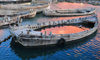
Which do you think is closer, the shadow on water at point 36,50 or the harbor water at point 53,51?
the harbor water at point 53,51

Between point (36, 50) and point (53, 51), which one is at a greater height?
point (36, 50)

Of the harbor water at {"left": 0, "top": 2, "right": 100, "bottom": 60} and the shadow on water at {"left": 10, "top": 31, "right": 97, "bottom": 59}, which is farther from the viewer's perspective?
the shadow on water at {"left": 10, "top": 31, "right": 97, "bottom": 59}

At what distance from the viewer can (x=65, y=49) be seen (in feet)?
107

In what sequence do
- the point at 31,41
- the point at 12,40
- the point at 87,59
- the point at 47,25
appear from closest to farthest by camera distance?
the point at 87,59, the point at 31,41, the point at 12,40, the point at 47,25

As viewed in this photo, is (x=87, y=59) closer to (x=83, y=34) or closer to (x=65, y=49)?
(x=65, y=49)

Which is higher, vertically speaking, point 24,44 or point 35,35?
point 35,35

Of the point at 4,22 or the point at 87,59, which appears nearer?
the point at 87,59

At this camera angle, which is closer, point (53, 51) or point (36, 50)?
point (36, 50)

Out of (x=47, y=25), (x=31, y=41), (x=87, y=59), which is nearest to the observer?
(x=87, y=59)

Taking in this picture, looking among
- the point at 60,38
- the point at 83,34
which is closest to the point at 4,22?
the point at 60,38

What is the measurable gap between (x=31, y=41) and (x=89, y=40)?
17.1m

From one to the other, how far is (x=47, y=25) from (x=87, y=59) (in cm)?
2294

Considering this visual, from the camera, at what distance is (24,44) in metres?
32.1

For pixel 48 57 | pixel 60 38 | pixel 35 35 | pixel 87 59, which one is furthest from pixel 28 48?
pixel 87 59
